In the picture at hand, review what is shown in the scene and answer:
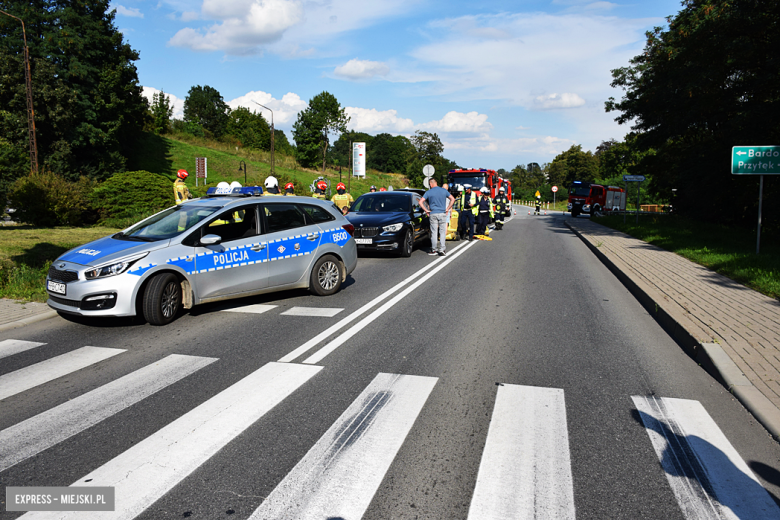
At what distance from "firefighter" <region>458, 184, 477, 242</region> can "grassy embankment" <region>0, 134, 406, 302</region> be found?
37.9 feet

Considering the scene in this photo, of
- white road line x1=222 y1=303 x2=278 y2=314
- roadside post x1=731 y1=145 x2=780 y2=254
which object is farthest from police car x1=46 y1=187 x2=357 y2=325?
roadside post x1=731 y1=145 x2=780 y2=254

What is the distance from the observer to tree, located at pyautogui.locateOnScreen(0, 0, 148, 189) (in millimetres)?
36812

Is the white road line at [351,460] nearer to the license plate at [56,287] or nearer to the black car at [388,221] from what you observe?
the license plate at [56,287]

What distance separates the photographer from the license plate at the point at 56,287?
22.0ft

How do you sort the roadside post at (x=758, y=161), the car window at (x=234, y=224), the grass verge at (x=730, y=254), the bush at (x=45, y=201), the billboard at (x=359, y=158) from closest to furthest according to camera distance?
the car window at (x=234, y=224) → the grass verge at (x=730, y=254) → the roadside post at (x=758, y=161) → the bush at (x=45, y=201) → the billboard at (x=359, y=158)

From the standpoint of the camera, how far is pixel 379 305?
8.42m

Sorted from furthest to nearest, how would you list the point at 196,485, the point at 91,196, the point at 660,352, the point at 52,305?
1. the point at 91,196
2. the point at 52,305
3. the point at 660,352
4. the point at 196,485

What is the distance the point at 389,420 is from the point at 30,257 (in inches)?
423

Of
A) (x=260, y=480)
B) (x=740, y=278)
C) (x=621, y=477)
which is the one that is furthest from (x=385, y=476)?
(x=740, y=278)

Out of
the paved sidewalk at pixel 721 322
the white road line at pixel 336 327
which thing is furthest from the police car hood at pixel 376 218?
the paved sidewalk at pixel 721 322

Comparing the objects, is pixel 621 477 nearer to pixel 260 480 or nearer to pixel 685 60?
pixel 260 480

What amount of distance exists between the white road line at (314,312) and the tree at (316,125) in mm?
72645

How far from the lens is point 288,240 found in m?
8.45

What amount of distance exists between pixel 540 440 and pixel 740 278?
8436 mm
